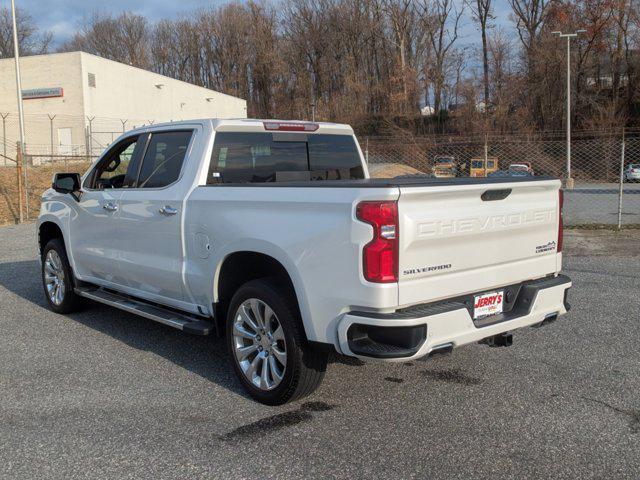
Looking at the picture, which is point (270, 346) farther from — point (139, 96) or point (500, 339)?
point (139, 96)

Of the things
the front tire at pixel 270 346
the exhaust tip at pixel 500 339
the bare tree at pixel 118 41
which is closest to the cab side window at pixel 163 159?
the front tire at pixel 270 346

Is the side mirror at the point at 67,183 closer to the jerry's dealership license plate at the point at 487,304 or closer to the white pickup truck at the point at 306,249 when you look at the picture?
the white pickup truck at the point at 306,249

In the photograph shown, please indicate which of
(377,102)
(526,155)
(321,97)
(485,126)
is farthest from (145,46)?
(526,155)

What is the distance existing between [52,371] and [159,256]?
4.06 feet

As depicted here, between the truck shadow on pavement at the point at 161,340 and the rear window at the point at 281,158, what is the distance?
150cm

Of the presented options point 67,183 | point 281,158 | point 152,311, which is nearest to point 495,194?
point 281,158

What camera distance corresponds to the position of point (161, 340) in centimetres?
588

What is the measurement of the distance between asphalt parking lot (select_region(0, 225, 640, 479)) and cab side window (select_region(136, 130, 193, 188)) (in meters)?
1.49

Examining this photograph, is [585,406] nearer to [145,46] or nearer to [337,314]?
[337,314]

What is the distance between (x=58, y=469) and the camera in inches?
136

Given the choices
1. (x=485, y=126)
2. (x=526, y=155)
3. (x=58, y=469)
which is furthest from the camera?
(x=485, y=126)

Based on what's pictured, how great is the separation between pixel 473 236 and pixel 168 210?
2.37m

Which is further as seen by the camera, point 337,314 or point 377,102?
point 377,102

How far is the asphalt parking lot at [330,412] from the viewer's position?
3467 millimetres
